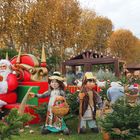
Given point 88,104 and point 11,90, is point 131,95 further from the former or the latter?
point 11,90

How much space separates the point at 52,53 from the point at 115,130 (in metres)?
26.4

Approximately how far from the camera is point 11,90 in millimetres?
9234

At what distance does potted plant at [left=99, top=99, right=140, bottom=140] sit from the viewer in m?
6.13

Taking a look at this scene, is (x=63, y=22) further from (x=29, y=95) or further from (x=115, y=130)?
(x=115, y=130)

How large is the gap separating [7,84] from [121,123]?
3.76 m

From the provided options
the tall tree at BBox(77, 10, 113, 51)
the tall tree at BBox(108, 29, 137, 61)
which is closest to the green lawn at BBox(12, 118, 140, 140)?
the tall tree at BBox(77, 10, 113, 51)

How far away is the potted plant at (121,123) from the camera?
241 inches

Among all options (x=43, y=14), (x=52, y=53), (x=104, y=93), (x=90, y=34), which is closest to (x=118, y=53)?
(x=90, y=34)

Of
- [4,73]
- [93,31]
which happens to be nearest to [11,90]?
[4,73]

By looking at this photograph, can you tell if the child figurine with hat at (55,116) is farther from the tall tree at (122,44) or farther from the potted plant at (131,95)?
the tall tree at (122,44)

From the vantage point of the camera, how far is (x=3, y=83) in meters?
9.02

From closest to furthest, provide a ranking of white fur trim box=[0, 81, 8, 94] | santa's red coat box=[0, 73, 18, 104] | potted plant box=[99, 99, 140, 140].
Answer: potted plant box=[99, 99, 140, 140]
white fur trim box=[0, 81, 8, 94]
santa's red coat box=[0, 73, 18, 104]

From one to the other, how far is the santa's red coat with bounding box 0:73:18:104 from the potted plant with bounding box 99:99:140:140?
11.2ft

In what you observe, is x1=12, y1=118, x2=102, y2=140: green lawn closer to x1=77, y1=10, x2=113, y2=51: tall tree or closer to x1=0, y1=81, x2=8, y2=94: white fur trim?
x1=0, y1=81, x2=8, y2=94: white fur trim
